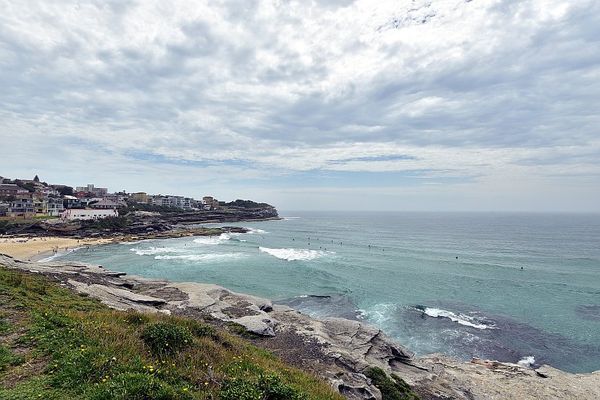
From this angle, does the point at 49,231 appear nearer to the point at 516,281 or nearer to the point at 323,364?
the point at 323,364

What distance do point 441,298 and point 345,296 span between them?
10642 mm

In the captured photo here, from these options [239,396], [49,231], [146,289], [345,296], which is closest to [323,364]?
[239,396]

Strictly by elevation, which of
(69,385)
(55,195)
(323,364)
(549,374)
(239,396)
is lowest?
(549,374)

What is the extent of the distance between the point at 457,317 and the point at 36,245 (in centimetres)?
7116

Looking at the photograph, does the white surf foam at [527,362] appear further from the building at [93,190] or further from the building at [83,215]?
the building at [93,190]

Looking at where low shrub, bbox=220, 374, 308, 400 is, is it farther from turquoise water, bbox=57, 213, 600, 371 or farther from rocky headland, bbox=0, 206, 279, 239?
rocky headland, bbox=0, 206, 279, 239

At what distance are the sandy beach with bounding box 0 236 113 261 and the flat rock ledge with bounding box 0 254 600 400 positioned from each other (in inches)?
1564

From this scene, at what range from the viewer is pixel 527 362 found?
918 inches

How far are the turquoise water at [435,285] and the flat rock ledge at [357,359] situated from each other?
375 cm

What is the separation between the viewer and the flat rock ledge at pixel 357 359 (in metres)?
15.5

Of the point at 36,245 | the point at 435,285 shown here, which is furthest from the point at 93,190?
the point at 435,285

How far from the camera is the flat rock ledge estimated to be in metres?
15.5

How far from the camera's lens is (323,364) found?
15.0 metres

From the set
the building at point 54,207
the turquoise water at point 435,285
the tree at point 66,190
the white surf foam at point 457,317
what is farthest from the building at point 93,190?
the white surf foam at point 457,317
